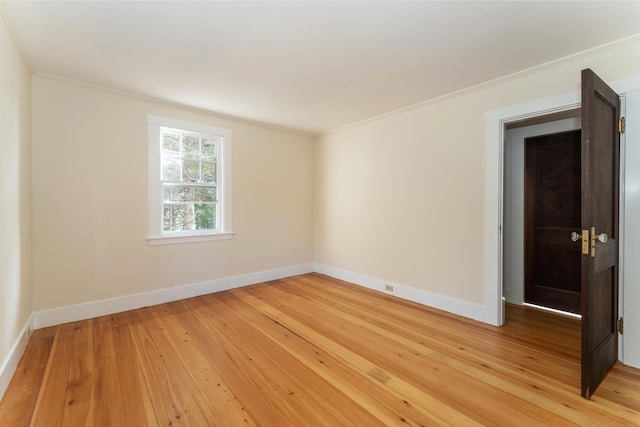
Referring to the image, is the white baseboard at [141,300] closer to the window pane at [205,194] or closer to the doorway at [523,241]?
the window pane at [205,194]

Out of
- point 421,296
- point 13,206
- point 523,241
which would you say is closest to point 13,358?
point 13,206

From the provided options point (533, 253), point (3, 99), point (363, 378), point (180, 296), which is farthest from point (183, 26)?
point (533, 253)

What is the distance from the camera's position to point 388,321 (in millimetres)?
3016

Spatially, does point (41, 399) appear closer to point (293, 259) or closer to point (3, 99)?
point (3, 99)

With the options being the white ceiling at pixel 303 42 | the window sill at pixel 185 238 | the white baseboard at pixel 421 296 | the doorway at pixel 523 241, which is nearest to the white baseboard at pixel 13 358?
the window sill at pixel 185 238

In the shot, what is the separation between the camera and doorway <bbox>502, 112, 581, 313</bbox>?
345 cm

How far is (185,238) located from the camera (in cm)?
376

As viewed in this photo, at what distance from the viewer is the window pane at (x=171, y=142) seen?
364cm

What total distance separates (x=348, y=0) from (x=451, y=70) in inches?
54.8

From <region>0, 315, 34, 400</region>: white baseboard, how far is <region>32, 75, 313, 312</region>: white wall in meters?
0.38

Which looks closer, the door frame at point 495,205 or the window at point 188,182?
the door frame at point 495,205

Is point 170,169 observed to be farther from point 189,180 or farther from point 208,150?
point 208,150

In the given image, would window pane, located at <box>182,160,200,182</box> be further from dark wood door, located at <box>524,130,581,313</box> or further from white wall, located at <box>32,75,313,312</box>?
dark wood door, located at <box>524,130,581,313</box>

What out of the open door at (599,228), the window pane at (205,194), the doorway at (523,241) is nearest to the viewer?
the open door at (599,228)
